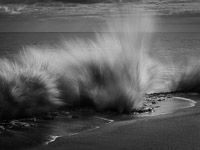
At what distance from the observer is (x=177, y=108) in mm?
9094

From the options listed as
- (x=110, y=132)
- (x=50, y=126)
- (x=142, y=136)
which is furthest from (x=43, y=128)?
(x=142, y=136)

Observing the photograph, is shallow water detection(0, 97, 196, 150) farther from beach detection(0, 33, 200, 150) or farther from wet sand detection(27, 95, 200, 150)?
wet sand detection(27, 95, 200, 150)

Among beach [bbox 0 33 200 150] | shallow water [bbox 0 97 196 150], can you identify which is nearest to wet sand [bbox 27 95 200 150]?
beach [bbox 0 33 200 150]

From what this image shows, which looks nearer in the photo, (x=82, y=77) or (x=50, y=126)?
(x=50, y=126)

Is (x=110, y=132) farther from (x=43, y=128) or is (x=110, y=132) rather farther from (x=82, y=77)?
(x=82, y=77)

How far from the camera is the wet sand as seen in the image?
6.06 m

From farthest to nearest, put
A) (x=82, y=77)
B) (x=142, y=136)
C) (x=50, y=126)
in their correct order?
(x=82, y=77) → (x=50, y=126) → (x=142, y=136)

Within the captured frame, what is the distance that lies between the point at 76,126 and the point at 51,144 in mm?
1225

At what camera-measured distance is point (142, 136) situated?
21.8 ft

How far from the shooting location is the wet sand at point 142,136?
6059 mm

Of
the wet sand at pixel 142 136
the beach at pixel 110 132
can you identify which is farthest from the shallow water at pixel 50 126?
the wet sand at pixel 142 136

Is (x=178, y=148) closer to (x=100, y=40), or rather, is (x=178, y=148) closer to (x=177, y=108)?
(x=177, y=108)

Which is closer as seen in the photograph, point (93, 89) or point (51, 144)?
point (51, 144)

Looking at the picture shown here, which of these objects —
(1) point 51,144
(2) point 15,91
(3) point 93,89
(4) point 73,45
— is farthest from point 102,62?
(1) point 51,144
